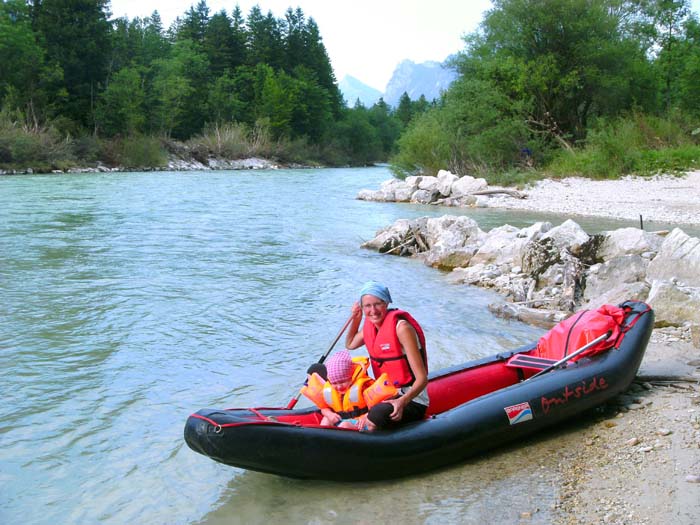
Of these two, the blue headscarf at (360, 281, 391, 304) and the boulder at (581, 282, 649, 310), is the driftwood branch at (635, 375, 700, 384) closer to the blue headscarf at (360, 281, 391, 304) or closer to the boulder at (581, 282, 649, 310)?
the boulder at (581, 282, 649, 310)

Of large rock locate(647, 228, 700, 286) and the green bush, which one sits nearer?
large rock locate(647, 228, 700, 286)

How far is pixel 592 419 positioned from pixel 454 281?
5409 mm

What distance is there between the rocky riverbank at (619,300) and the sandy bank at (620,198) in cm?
9

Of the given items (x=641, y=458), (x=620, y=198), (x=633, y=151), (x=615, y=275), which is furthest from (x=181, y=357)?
(x=633, y=151)

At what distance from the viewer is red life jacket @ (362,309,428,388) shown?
12.4ft

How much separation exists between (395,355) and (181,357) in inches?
119

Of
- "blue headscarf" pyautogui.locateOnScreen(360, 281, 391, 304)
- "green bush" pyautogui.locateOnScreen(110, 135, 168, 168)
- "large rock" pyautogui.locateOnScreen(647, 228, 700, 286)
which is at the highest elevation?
"green bush" pyautogui.locateOnScreen(110, 135, 168, 168)

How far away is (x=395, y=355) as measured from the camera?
379 centimetres

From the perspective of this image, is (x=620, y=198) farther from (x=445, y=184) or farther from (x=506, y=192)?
(x=445, y=184)

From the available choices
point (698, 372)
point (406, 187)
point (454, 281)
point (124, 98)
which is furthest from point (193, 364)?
point (124, 98)

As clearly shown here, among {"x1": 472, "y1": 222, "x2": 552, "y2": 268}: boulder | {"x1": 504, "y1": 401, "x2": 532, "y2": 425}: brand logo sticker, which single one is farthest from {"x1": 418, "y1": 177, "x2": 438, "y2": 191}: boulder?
{"x1": 504, "y1": 401, "x2": 532, "y2": 425}: brand logo sticker

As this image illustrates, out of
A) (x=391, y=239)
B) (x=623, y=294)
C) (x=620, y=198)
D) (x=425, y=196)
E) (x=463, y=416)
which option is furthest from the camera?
(x=425, y=196)

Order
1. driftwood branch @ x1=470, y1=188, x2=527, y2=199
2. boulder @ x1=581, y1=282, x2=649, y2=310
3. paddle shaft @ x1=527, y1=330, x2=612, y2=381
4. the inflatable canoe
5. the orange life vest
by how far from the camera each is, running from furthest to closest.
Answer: driftwood branch @ x1=470, y1=188, x2=527, y2=199, boulder @ x1=581, y1=282, x2=649, y2=310, paddle shaft @ x1=527, y1=330, x2=612, y2=381, the orange life vest, the inflatable canoe

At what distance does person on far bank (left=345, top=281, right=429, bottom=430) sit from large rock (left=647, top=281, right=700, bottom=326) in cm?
335
